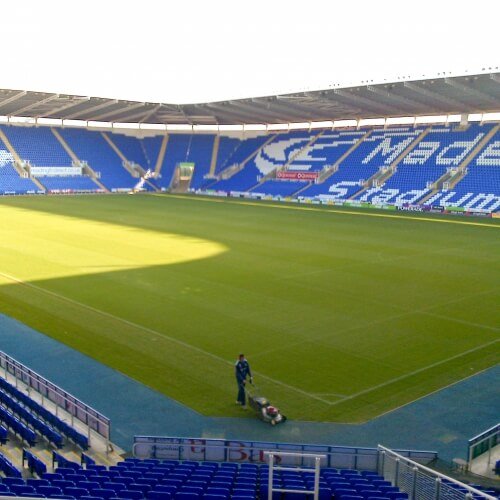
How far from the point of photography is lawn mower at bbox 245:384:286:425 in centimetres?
1173

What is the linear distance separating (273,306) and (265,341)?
3.43 meters

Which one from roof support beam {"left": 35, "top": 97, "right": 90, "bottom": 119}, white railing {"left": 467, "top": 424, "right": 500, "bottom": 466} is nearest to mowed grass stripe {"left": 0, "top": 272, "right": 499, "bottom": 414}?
white railing {"left": 467, "top": 424, "right": 500, "bottom": 466}

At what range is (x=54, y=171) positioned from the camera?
70.5 meters

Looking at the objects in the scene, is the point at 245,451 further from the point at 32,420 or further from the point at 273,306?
the point at 273,306

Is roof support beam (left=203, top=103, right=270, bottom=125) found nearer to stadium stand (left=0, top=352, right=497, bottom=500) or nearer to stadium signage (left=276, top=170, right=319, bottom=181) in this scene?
stadium signage (left=276, top=170, right=319, bottom=181)

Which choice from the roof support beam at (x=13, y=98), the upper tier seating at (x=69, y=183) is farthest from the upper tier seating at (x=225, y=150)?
the roof support beam at (x=13, y=98)

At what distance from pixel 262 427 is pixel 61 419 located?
392cm

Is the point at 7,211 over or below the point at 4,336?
over

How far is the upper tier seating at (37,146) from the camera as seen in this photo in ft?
231

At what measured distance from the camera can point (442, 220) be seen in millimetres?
45875

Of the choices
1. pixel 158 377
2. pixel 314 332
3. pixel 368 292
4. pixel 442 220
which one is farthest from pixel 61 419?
pixel 442 220

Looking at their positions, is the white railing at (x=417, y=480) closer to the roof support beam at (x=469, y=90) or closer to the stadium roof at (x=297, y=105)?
the stadium roof at (x=297, y=105)

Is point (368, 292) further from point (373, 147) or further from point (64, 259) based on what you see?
point (373, 147)

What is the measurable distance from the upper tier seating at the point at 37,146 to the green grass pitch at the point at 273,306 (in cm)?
3533
